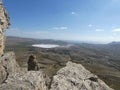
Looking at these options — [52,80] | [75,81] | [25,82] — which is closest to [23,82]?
[25,82]

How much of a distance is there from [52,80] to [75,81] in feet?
5.22

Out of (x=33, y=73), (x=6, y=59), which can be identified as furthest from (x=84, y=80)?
(x=6, y=59)

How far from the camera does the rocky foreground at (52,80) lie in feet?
36.0

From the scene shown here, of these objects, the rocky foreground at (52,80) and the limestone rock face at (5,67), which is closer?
the rocky foreground at (52,80)

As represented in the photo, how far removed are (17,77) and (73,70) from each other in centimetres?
470

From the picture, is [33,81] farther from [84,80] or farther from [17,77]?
[84,80]

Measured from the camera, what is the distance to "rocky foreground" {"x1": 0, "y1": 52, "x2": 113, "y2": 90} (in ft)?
36.0

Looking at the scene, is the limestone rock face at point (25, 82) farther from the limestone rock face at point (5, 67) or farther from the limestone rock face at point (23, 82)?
the limestone rock face at point (5, 67)

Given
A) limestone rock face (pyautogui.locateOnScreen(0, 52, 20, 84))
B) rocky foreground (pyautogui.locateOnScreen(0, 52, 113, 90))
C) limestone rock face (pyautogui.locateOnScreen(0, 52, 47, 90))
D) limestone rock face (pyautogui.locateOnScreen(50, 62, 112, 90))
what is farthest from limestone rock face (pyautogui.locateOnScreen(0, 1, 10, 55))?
limestone rock face (pyautogui.locateOnScreen(0, 52, 47, 90))

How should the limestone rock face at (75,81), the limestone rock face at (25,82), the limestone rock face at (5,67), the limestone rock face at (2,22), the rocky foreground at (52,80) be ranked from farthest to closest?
the limestone rock face at (2,22) → the limestone rock face at (5,67) → the limestone rock face at (75,81) → the rocky foreground at (52,80) → the limestone rock face at (25,82)

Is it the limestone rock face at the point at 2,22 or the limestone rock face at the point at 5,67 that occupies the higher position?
the limestone rock face at the point at 2,22

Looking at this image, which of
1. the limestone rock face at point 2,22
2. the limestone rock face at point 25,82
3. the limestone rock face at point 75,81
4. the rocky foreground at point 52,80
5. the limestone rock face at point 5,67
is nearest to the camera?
the limestone rock face at point 25,82

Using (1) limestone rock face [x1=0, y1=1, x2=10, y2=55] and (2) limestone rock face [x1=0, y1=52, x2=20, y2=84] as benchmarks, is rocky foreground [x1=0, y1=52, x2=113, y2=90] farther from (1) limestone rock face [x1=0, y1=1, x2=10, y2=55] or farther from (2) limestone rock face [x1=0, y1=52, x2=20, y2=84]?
(1) limestone rock face [x1=0, y1=1, x2=10, y2=55]

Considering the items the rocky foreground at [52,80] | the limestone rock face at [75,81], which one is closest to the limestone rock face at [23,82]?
the rocky foreground at [52,80]
